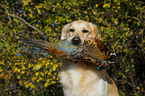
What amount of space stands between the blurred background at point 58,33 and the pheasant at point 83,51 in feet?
4.37

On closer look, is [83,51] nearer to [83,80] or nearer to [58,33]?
[83,80]

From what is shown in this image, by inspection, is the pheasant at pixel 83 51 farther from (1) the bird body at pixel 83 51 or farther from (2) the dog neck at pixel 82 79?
(2) the dog neck at pixel 82 79

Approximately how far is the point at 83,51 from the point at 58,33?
77.7 inches

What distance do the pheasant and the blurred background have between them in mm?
1330

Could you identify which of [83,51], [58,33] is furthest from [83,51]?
[58,33]

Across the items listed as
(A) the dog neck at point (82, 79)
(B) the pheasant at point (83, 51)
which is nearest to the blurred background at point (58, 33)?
(A) the dog neck at point (82, 79)

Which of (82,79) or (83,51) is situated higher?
(83,51)

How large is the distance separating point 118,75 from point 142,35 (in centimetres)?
108

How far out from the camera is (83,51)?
1.53 meters

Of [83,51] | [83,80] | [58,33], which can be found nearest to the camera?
[83,51]

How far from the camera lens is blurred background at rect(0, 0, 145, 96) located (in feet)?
10.1

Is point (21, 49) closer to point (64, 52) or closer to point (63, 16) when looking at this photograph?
point (63, 16)

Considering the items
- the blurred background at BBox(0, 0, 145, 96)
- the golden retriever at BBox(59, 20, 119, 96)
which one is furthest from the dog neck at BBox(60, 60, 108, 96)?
the blurred background at BBox(0, 0, 145, 96)

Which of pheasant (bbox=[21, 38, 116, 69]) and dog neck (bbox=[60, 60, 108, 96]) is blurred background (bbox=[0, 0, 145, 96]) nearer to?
dog neck (bbox=[60, 60, 108, 96])
